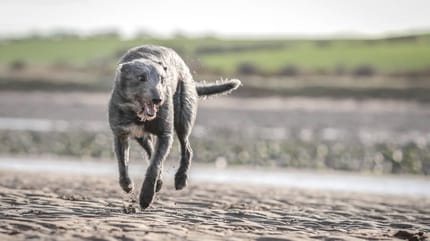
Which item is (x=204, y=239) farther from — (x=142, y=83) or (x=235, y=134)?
(x=235, y=134)

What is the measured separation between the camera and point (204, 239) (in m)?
7.73

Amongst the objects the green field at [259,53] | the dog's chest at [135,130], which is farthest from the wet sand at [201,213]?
the green field at [259,53]

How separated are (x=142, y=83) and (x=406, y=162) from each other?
1176 cm

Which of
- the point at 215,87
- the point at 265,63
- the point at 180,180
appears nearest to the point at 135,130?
the point at 180,180

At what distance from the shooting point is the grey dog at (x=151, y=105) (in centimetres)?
924

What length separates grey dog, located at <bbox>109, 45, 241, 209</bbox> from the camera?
9242 millimetres

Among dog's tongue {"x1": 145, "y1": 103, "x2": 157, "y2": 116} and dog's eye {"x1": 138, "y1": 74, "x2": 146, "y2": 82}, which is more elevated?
dog's eye {"x1": 138, "y1": 74, "x2": 146, "y2": 82}

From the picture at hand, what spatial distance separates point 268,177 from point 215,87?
16.0ft

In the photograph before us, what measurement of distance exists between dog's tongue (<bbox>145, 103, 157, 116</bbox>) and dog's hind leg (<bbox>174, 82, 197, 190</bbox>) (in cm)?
133

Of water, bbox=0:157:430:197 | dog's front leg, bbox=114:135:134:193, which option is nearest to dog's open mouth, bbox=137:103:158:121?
dog's front leg, bbox=114:135:134:193

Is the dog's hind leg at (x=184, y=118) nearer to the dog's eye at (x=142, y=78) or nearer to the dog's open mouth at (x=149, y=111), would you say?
the dog's open mouth at (x=149, y=111)

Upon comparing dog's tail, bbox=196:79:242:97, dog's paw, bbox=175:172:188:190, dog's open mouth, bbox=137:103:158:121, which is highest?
dog's tail, bbox=196:79:242:97

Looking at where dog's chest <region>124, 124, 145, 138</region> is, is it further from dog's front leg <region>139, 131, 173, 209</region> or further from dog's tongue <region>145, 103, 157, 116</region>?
dog's tongue <region>145, 103, 157, 116</region>

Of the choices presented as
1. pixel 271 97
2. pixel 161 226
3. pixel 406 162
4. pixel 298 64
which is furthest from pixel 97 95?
pixel 161 226
